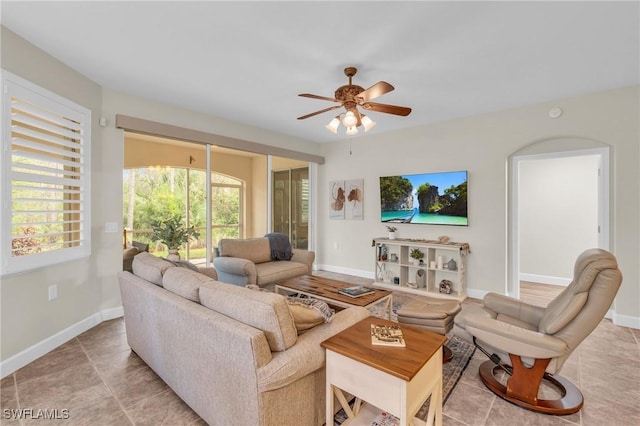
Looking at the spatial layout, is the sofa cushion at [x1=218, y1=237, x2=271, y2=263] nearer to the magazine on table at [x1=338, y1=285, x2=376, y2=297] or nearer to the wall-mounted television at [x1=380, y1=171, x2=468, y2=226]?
the magazine on table at [x1=338, y1=285, x2=376, y2=297]

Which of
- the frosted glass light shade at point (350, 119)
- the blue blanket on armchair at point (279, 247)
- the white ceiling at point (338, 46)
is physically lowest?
the blue blanket on armchair at point (279, 247)

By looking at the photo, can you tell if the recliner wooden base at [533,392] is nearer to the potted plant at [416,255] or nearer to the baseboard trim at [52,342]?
the potted plant at [416,255]

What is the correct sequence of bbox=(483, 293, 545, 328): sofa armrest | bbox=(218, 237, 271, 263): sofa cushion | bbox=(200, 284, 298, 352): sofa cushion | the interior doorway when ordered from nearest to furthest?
1. bbox=(200, 284, 298, 352): sofa cushion
2. bbox=(483, 293, 545, 328): sofa armrest
3. bbox=(218, 237, 271, 263): sofa cushion
4. the interior doorway

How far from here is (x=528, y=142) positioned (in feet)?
12.9

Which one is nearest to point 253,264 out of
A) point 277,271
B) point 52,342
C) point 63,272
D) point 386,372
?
point 277,271

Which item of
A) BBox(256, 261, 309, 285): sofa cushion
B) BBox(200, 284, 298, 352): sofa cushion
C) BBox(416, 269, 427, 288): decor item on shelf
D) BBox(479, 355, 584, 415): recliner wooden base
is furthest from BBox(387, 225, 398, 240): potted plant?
BBox(200, 284, 298, 352): sofa cushion

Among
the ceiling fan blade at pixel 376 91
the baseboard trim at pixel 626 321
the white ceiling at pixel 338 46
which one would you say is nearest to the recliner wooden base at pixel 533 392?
the baseboard trim at pixel 626 321

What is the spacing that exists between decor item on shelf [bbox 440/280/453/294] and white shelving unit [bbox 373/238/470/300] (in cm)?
3

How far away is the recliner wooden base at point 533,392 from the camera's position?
190 cm

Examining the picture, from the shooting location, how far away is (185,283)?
6.48 feet

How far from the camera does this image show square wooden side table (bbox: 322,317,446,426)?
→ 130cm

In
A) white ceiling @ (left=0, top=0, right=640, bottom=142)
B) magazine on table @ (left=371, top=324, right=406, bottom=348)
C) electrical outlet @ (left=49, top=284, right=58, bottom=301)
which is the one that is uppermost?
white ceiling @ (left=0, top=0, right=640, bottom=142)

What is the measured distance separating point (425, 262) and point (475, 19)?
135 inches

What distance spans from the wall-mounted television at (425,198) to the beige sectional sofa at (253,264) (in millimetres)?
1765
